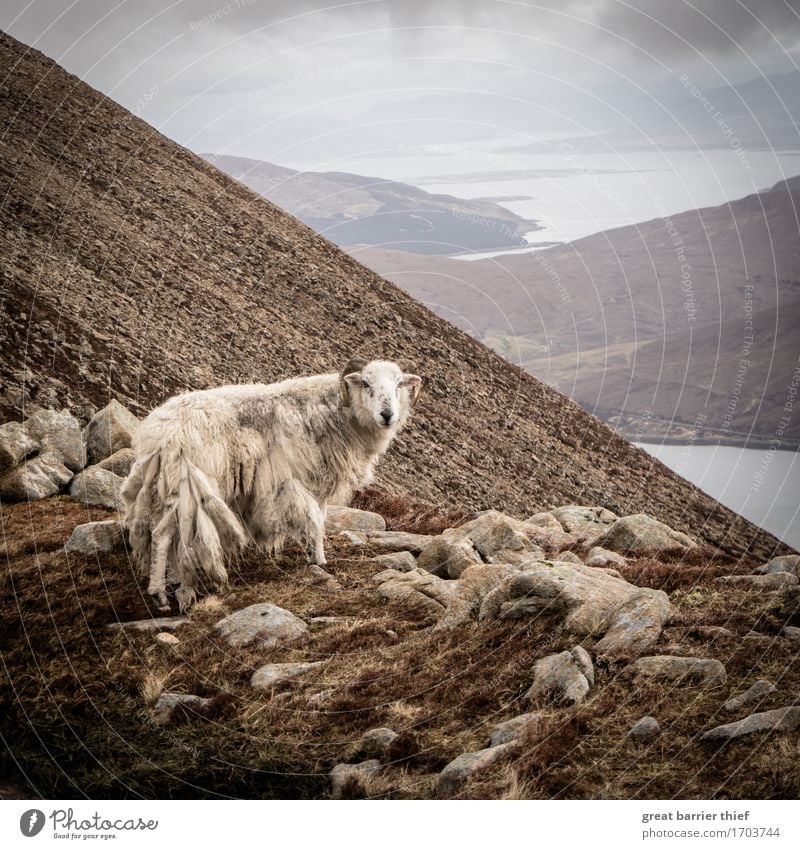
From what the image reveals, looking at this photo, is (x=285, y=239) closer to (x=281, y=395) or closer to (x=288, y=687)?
(x=281, y=395)

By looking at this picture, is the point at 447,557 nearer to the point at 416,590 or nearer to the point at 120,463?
the point at 416,590

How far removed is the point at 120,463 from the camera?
16.7 metres

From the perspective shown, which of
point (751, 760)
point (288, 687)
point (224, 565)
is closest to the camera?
point (751, 760)

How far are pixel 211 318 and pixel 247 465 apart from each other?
86.8 feet

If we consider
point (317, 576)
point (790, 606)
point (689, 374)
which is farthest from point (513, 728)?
point (689, 374)

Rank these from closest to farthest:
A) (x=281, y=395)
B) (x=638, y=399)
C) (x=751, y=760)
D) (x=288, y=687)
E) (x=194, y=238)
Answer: (x=751, y=760)
(x=288, y=687)
(x=281, y=395)
(x=194, y=238)
(x=638, y=399)

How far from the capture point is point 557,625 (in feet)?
32.2

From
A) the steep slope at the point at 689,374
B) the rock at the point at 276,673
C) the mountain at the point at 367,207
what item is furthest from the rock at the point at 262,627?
the steep slope at the point at 689,374

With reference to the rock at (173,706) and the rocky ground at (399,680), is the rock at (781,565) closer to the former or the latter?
the rocky ground at (399,680)

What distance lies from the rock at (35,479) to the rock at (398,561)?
24.0ft

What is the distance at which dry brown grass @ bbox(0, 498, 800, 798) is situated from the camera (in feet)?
24.6

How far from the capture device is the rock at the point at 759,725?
7.45 metres
